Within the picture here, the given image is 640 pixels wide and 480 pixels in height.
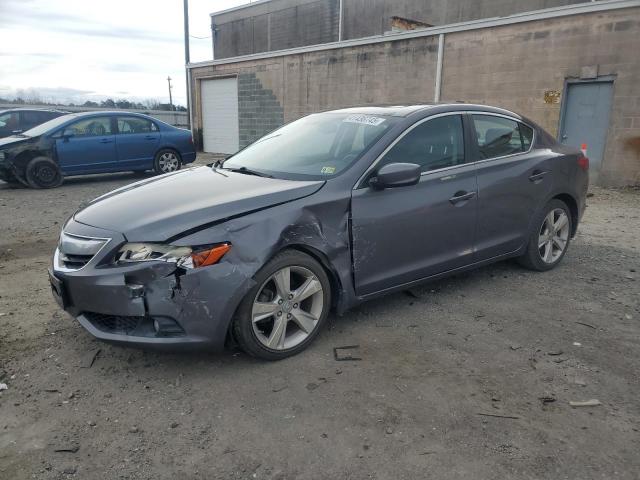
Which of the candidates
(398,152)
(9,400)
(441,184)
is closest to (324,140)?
(398,152)

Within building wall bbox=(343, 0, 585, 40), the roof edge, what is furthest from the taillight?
building wall bbox=(343, 0, 585, 40)

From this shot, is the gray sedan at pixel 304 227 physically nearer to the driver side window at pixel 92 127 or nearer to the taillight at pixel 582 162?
the taillight at pixel 582 162

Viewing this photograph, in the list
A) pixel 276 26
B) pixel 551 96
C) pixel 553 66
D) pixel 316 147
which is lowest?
pixel 316 147

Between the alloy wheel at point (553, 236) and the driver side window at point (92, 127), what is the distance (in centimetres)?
912

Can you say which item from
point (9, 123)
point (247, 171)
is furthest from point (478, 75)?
point (9, 123)

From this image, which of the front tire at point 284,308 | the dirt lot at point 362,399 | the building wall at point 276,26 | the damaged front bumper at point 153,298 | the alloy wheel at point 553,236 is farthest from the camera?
the building wall at point 276,26

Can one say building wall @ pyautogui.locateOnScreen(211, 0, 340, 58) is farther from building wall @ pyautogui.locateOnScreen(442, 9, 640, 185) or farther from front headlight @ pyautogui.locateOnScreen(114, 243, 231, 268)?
front headlight @ pyautogui.locateOnScreen(114, 243, 231, 268)

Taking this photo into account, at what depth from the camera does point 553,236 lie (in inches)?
201

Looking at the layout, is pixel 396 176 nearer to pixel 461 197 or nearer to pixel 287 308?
pixel 461 197

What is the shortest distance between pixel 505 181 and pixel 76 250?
3.35 meters

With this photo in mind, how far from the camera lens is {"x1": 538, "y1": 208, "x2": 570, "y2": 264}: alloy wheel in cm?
502

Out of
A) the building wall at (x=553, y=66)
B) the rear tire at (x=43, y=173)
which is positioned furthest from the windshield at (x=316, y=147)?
the building wall at (x=553, y=66)

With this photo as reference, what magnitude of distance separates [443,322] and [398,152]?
4.31 feet

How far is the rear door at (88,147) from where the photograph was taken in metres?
10.4
